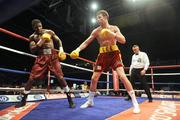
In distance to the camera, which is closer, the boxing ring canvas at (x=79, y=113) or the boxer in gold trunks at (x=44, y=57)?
the boxing ring canvas at (x=79, y=113)

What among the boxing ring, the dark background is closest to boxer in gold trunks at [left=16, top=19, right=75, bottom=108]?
the boxing ring

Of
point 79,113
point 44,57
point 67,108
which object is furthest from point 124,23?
point 79,113

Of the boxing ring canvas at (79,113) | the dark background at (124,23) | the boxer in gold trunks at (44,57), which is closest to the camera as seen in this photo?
the boxing ring canvas at (79,113)

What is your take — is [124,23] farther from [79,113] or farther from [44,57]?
[79,113]

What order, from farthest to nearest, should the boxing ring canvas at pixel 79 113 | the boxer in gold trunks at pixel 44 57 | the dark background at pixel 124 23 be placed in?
the dark background at pixel 124 23, the boxer in gold trunks at pixel 44 57, the boxing ring canvas at pixel 79 113

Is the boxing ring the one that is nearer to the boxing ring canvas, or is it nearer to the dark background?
the boxing ring canvas

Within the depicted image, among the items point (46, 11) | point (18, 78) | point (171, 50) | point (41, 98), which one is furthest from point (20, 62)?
point (41, 98)

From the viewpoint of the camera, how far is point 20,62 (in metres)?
16.4

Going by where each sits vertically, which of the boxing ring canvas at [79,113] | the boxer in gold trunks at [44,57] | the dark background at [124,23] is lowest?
the boxing ring canvas at [79,113]

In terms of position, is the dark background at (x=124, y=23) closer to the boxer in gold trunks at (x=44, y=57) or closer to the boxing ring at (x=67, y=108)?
the boxing ring at (x=67, y=108)

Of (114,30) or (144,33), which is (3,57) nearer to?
(144,33)

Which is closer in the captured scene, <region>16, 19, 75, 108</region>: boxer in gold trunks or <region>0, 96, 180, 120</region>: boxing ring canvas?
<region>0, 96, 180, 120</region>: boxing ring canvas

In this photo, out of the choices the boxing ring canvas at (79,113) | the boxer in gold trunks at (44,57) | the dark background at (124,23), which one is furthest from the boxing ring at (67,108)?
the dark background at (124,23)

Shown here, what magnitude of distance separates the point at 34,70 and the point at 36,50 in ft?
0.91
